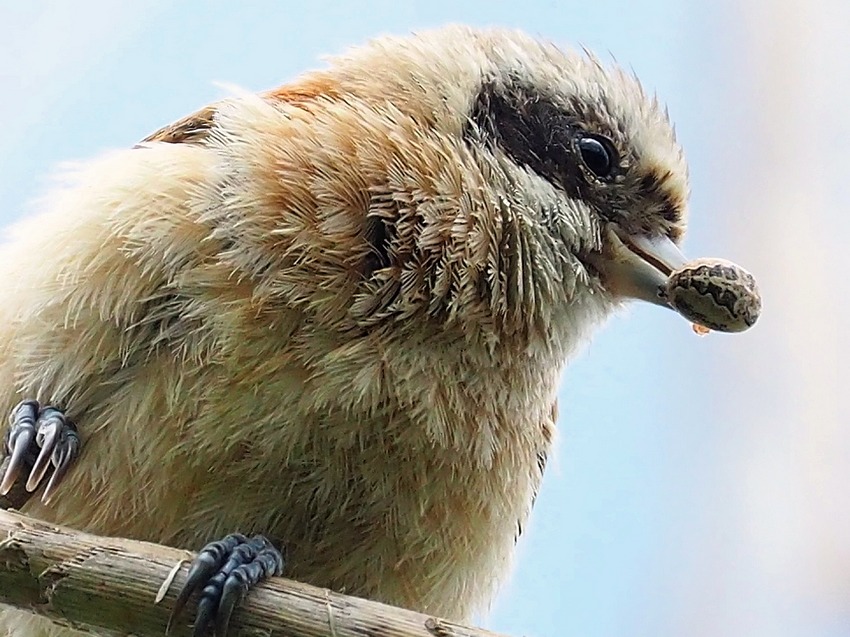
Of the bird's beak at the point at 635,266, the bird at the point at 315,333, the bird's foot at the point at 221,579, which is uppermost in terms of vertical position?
the bird's beak at the point at 635,266

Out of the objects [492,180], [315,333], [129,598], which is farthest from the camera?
[492,180]

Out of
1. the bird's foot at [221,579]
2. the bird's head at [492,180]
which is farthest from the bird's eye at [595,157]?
the bird's foot at [221,579]

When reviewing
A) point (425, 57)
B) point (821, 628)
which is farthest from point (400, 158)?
point (821, 628)

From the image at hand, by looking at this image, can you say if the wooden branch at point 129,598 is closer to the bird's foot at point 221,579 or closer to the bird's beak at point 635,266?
the bird's foot at point 221,579

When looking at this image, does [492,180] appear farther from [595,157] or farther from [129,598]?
[129,598]

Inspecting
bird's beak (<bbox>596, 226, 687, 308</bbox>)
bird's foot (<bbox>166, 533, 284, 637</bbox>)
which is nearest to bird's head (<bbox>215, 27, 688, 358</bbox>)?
bird's beak (<bbox>596, 226, 687, 308</bbox>)

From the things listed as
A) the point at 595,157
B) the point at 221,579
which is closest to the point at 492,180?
the point at 595,157
